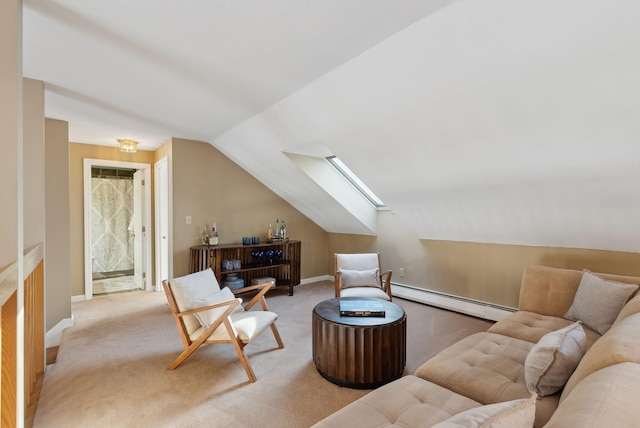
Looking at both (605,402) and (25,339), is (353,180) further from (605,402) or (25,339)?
(605,402)

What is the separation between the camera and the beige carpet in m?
2.10

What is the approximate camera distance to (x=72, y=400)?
2277 mm

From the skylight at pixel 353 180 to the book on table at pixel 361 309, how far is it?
2.18 m

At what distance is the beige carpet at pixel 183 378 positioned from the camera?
2.10 m

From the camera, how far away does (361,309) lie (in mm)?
2654

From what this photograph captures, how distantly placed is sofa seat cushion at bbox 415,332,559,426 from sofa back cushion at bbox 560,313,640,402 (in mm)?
252

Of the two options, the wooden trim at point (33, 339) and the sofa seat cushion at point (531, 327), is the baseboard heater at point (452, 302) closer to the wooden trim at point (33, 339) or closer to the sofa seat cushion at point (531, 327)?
the sofa seat cushion at point (531, 327)

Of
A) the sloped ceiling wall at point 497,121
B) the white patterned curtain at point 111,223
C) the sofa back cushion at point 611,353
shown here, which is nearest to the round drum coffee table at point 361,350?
the sofa back cushion at point 611,353

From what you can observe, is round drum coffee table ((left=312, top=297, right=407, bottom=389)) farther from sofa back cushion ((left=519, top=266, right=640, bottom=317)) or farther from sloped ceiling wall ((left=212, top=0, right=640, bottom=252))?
sloped ceiling wall ((left=212, top=0, right=640, bottom=252))

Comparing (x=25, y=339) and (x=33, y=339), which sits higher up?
(x=25, y=339)

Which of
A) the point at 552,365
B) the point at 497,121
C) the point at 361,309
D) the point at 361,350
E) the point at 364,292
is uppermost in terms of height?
the point at 497,121

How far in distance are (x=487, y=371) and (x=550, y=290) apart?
148 centimetres

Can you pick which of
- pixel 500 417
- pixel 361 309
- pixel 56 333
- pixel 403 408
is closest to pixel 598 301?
pixel 361 309

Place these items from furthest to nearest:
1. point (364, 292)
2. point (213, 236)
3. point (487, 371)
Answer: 1. point (213, 236)
2. point (364, 292)
3. point (487, 371)
